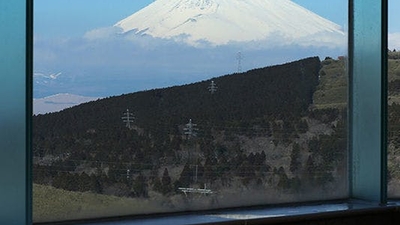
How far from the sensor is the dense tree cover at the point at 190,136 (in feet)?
10.8

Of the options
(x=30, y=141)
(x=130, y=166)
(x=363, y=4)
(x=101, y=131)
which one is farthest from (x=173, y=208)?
(x=363, y=4)

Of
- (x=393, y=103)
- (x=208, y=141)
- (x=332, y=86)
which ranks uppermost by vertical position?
(x=332, y=86)

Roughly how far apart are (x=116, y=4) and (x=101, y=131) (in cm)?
64

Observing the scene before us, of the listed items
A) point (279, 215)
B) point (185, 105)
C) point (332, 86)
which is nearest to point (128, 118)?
point (185, 105)

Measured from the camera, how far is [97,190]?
3.38 meters

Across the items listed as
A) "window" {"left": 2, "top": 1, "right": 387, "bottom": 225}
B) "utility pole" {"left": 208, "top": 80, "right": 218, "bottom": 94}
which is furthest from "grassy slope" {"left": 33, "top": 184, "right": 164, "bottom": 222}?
"window" {"left": 2, "top": 1, "right": 387, "bottom": 225}

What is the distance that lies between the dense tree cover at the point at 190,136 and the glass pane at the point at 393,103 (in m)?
0.34

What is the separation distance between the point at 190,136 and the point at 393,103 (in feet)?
4.70

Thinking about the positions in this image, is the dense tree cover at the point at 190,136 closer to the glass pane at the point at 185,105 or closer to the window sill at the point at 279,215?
the glass pane at the point at 185,105

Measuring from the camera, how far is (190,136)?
3615 mm

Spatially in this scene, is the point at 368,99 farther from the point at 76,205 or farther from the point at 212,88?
the point at 76,205

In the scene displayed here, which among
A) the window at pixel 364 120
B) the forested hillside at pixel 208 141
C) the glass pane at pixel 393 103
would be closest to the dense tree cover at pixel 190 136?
the forested hillside at pixel 208 141

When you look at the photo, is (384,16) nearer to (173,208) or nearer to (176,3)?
(176,3)

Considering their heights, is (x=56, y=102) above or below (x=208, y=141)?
above
